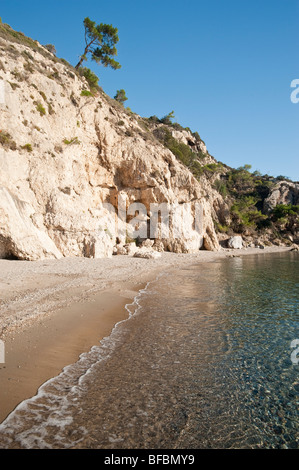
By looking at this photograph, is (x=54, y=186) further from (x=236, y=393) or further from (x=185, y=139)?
(x=185, y=139)

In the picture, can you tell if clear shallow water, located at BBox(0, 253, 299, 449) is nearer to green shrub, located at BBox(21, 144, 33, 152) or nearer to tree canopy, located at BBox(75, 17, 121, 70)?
green shrub, located at BBox(21, 144, 33, 152)

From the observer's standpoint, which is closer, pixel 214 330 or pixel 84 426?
pixel 84 426

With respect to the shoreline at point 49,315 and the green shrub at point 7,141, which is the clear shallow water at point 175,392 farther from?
the green shrub at point 7,141

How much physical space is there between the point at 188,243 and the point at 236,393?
24586mm

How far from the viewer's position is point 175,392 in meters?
3.81

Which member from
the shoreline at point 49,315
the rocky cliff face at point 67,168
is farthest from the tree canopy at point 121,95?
the shoreline at point 49,315

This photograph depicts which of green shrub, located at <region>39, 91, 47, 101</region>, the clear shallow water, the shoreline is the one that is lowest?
the clear shallow water

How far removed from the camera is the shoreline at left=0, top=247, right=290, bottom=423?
405cm

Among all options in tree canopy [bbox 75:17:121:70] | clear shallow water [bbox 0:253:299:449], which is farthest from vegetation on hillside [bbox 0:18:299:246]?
clear shallow water [bbox 0:253:299:449]

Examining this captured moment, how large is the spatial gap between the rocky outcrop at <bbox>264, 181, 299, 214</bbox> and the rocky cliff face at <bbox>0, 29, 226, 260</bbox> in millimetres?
28641

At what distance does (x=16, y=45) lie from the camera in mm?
23172

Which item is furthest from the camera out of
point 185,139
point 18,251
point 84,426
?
point 185,139

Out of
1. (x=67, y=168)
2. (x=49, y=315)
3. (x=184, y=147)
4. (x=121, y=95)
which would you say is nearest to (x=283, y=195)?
(x=184, y=147)
